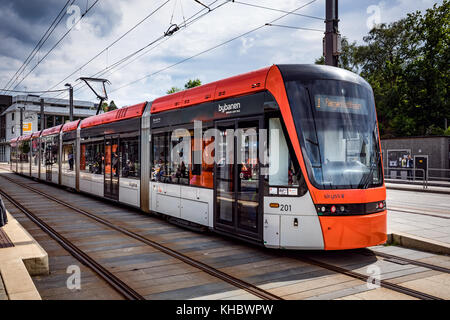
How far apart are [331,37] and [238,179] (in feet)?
14.8

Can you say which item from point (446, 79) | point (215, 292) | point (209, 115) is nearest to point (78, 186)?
point (209, 115)

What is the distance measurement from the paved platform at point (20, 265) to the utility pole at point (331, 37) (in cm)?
731

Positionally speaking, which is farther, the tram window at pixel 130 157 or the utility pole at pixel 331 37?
the tram window at pixel 130 157

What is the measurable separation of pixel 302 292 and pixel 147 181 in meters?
6.84

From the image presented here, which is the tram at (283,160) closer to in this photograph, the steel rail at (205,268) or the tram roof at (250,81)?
the tram roof at (250,81)

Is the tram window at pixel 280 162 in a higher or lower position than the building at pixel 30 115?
lower

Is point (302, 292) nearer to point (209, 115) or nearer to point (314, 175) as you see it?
point (314, 175)

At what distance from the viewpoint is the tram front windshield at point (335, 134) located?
6383 millimetres

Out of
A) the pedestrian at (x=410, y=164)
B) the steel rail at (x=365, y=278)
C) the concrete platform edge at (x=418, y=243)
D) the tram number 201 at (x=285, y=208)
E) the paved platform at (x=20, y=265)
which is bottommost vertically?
the steel rail at (x=365, y=278)

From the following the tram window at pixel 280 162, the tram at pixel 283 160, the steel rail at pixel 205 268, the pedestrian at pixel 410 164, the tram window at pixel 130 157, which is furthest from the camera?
the pedestrian at pixel 410 164

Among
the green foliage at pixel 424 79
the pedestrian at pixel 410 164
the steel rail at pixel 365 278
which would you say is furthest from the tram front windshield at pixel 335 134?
the green foliage at pixel 424 79

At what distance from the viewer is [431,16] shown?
108 feet

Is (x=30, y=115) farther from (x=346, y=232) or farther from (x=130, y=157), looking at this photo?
(x=346, y=232)

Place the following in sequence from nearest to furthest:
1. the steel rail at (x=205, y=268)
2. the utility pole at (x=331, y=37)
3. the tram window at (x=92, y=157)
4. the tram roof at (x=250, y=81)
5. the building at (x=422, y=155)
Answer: the steel rail at (x=205, y=268), the tram roof at (x=250, y=81), the utility pole at (x=331, y=37), the tram window at (x=92, y=157), the building at (x=422, y=155)
